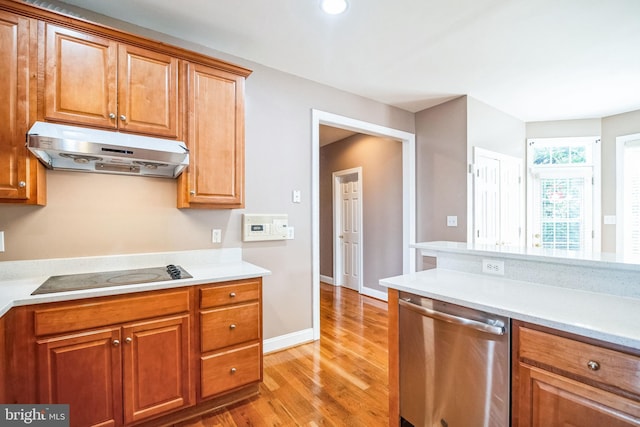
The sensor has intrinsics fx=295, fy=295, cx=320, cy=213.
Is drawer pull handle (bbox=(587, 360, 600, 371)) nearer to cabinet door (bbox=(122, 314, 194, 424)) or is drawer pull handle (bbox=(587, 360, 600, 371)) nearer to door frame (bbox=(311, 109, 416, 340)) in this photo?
door frame (bbox=(311, 109, 416, 340))

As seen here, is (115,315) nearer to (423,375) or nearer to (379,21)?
(423,375)

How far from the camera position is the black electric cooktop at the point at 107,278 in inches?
61.7

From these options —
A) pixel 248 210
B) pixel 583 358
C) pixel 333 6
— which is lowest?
pixel 583 358

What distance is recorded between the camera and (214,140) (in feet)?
7.16

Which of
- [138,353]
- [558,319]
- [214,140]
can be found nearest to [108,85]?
[214,140]

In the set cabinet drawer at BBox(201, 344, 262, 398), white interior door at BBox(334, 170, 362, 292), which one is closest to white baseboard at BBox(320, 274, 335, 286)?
white interior door at BBox(334, 170, 362, 292)

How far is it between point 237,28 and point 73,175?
154 centimetres

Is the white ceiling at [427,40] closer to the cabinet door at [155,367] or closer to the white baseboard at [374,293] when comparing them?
the cabinet door at [155,367]

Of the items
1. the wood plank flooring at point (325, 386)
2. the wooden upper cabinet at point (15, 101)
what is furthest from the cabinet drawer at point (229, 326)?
the wooden upper cabinet at point (15, 101)

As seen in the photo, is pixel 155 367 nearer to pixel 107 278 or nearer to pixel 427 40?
pixel 107 278

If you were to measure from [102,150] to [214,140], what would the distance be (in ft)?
2.28

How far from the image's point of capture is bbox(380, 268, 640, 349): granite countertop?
1.05m

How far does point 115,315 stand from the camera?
158 cm

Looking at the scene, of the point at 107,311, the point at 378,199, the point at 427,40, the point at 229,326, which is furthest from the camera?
the point at 378,199
